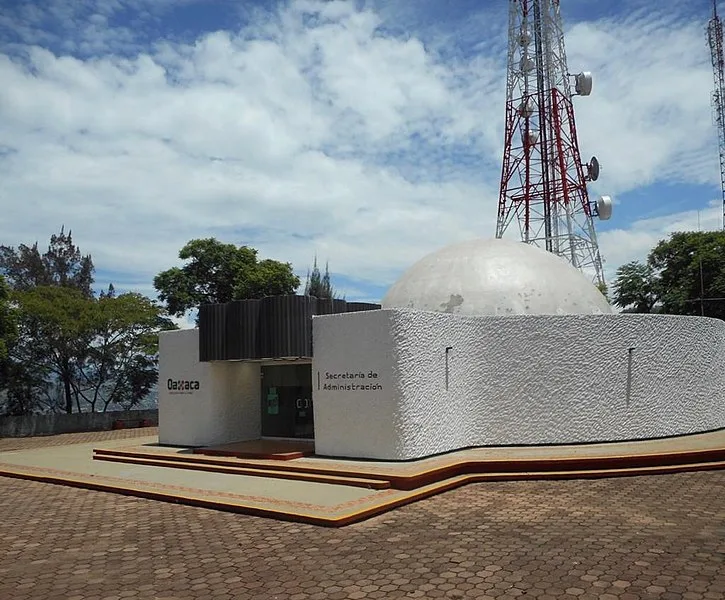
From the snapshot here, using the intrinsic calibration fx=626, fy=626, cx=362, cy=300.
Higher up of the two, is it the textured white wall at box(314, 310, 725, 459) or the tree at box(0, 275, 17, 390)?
the tree at box(0, 275, 17, 390)

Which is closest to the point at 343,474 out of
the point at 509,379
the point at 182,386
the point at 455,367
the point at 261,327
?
the point at 455,367

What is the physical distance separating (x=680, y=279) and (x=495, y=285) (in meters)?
21.3

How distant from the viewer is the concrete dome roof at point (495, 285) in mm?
13570

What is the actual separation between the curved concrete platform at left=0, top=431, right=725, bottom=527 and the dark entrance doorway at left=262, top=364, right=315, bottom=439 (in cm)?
208

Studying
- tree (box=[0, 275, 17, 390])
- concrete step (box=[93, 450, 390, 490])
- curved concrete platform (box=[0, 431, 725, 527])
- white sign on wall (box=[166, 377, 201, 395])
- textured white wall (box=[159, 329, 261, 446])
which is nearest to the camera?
curved concrete platform (box=[0, 431, 725, 527])

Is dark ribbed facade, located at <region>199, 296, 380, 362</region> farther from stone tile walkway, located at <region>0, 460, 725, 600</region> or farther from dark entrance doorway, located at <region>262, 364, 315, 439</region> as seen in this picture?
stone tile walkway, located at <region>0, 460, 725, 600</region>

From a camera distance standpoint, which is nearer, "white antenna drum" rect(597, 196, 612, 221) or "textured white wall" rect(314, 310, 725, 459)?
"textured white wall" rect(314, 310, 725, 459)

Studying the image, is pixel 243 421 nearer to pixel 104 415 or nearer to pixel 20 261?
pixel 104 415

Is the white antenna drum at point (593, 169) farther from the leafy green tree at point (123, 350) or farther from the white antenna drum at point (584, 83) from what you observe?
the leafy green tree at point (123, 350)

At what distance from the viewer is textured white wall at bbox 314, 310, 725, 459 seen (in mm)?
11367

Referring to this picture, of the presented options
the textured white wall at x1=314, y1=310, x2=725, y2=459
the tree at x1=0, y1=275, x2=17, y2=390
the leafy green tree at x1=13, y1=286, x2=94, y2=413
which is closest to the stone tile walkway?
the textured white wall at x1=314, y1=310, x2=725, y2=459

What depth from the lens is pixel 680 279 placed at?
101 ft

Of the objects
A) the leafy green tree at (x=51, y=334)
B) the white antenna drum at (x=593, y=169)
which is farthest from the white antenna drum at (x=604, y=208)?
the leafy green tree at (x=51, y=334)

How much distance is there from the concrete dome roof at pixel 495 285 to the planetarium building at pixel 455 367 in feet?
0.11
